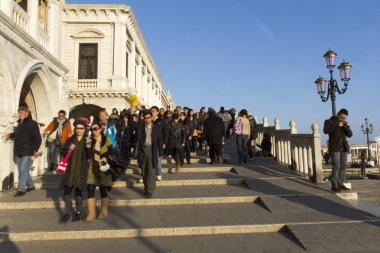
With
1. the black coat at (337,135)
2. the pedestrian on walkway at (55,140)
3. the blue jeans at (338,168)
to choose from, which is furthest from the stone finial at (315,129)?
the pedestrian on walkway at (55,140)

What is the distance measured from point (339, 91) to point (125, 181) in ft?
34.5

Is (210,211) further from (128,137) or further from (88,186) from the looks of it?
(128,137)

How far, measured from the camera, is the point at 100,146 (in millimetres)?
5012

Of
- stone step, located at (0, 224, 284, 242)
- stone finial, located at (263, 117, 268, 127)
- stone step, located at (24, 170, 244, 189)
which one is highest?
stone finial, located at (263, 117, 268, 127)

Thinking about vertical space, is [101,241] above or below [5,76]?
below

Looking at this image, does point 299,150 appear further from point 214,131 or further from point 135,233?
point 135,233

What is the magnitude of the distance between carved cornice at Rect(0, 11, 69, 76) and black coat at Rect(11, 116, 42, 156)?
3076 millimetres

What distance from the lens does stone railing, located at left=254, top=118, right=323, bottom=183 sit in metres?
7.29

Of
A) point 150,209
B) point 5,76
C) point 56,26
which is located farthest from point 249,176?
point 56,26

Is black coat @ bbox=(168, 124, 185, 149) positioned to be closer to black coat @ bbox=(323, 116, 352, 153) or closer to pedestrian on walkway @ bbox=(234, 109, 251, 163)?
pedestrian on walkway @ bbox=(234, 109, 251, 163)

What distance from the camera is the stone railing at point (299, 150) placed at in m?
7.29

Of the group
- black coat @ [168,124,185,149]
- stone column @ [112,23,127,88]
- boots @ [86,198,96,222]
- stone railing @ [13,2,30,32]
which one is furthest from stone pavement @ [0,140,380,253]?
stone column @ [112,23,127,88]

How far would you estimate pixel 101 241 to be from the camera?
13.9 feet

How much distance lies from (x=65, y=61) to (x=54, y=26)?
→ 35.5 ft
